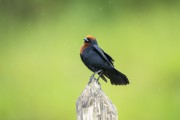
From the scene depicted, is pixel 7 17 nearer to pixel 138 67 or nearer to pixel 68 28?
pixel 68 28

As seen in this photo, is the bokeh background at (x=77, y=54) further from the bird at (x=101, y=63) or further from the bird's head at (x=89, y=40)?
the bird at (x=101, y=63)

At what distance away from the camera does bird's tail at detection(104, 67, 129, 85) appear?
5031 millimetres

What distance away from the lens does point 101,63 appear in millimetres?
5125

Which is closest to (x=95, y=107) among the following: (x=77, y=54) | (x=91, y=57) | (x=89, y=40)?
(x=91, y=57)

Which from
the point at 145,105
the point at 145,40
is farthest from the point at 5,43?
the point at 145,105

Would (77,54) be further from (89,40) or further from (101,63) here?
(101,63)

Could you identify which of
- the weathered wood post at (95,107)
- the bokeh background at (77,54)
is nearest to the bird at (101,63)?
the weathered wood post at (95,107)

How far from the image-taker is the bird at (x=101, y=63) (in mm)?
5062

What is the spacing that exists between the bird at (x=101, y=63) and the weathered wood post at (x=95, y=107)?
4.29ft

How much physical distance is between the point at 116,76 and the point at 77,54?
554 cm

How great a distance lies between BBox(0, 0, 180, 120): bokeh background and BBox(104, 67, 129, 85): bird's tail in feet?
13.9

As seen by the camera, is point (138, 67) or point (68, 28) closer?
point (138, 67)

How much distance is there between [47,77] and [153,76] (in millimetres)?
1578

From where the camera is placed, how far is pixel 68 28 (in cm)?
1184
